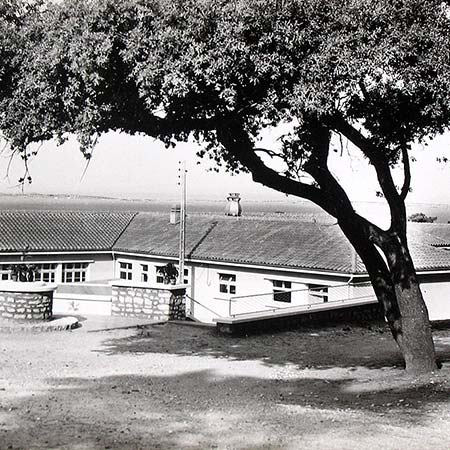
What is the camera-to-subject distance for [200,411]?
29.7 feet

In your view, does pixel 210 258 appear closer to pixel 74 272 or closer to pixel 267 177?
pixel 74 272

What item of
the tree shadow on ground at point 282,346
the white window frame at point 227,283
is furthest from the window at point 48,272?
the tree shadow on ground at point 282,346

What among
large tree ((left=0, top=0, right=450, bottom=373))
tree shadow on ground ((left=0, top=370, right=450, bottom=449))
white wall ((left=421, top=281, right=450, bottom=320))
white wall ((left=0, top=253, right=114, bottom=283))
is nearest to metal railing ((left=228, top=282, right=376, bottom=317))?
white wall ((left=421, top=281, right=450, bottom=320))

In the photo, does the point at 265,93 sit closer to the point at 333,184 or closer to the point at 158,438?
the point at 333,184

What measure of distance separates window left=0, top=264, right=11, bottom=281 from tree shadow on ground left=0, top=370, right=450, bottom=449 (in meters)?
22.4

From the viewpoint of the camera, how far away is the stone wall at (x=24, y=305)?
17.3 meters

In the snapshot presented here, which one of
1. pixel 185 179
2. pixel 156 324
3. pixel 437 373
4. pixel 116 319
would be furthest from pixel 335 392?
pixel 185 179

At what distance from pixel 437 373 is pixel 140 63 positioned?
738 centimetres

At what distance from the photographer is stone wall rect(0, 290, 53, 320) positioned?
56.9 feet

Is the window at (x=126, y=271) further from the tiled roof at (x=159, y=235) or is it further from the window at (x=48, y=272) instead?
the window at (x=48, y=272)

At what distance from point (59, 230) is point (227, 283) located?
11.2 metres

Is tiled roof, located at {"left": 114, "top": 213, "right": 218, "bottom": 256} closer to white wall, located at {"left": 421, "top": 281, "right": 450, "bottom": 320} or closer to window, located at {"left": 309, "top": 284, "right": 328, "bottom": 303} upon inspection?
window, located at {"left": 309, "top": 284, "right": 328, "bottom": 303}

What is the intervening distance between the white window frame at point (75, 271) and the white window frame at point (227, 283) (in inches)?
325

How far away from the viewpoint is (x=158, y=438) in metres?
7.53
